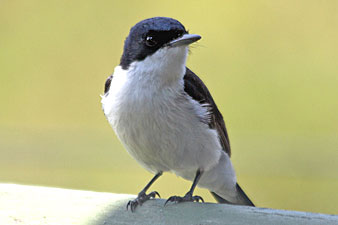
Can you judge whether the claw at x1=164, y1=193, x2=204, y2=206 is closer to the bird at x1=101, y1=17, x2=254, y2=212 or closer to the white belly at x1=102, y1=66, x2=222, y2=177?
the bird at x1=101, y1=17, x2=254, y2=212

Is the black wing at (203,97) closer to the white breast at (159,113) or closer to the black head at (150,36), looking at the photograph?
the white breast at (159,113)

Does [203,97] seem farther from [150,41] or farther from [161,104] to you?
[150,41]

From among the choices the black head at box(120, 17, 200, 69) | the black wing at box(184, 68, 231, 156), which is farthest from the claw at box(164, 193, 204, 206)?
the black head at box(120, 17, 200, 69)

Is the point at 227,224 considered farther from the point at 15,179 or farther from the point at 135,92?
the point at 15,179

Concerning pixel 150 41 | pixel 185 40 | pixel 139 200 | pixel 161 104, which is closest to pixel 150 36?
pixel 150 41

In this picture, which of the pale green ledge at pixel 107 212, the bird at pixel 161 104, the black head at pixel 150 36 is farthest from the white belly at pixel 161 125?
the pale green ledge at pixel 107 212

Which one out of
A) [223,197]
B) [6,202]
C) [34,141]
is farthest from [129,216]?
[34,141]

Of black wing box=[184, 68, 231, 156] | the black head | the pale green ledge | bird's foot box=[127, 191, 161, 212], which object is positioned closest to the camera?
the pale green ledge
